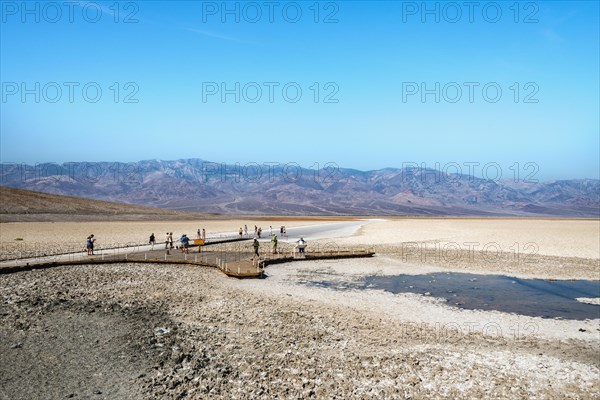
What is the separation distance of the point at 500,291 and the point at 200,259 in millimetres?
19434

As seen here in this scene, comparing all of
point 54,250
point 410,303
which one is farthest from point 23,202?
point 410,303

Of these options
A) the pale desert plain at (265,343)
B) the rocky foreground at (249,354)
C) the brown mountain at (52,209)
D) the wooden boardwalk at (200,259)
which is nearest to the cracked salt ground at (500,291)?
the pale desert plain at (265,343)

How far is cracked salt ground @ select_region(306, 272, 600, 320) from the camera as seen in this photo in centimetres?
1978

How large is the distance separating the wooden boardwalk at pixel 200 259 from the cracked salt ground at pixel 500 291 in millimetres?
5119

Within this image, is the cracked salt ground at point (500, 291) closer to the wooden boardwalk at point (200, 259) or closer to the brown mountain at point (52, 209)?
the wooden boardwalk at point (200, 259)

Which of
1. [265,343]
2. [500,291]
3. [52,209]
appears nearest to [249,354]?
[265,343]

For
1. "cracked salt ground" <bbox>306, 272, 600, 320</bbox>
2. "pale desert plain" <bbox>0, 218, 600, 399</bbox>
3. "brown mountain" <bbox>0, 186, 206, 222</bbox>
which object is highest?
"brown mountain" <bbox>0, 186, 206, 222</bbox>

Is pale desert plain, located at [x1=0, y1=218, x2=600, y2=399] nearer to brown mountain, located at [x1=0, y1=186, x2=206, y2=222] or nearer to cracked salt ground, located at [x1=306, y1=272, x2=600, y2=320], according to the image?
cracked salt ground, located at [x1=306, y1=272, x2=600, y2=320]

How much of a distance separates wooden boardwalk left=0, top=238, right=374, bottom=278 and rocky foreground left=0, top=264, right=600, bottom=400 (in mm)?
6114

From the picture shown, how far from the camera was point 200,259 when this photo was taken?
1186 inches

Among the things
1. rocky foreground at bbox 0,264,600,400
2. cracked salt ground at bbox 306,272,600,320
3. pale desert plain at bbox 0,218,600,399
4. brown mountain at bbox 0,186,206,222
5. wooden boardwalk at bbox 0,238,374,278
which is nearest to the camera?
rocky foreground at bbox 0,264,600,400

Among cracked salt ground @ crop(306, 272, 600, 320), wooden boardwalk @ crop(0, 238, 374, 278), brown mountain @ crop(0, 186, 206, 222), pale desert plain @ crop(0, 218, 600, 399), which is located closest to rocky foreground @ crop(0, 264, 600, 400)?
pale desert plain @ crop(0, 218, 600, 399)

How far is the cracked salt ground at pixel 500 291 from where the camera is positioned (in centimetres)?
1978

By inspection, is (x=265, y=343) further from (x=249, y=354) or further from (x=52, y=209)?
(x=52, y=209)
